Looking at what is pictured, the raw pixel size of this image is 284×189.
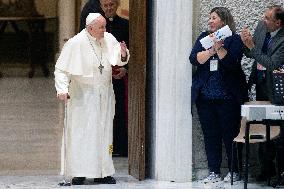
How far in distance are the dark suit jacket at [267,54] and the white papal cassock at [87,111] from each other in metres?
1.35

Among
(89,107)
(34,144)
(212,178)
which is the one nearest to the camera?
(89,107)

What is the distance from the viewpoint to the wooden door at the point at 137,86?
365 inches

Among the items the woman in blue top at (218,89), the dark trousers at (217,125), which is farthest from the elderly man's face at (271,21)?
the dark trousers at (217,125)

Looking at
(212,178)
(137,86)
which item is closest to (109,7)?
(137,86)

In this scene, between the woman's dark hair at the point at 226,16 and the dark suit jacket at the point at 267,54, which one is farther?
the woman's dark hair at the point at 226,16

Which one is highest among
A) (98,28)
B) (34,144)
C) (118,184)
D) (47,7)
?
(47,7)

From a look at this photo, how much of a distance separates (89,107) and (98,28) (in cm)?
79

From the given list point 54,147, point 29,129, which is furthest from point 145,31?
point 29,129

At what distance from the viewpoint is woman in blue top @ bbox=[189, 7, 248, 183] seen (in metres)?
8.89

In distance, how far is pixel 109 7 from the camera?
34.7 feet

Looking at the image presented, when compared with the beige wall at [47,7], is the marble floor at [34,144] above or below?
below

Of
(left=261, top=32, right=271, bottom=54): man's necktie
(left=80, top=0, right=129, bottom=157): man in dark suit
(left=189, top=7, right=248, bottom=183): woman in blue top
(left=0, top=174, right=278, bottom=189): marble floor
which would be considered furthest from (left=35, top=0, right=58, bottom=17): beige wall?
(left=261, top=32, right=271, bottom=54): man's necktie

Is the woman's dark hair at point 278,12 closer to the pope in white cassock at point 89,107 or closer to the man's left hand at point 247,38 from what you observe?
the man's left hand at point 247,38

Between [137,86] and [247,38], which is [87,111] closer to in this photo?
[137,86]
